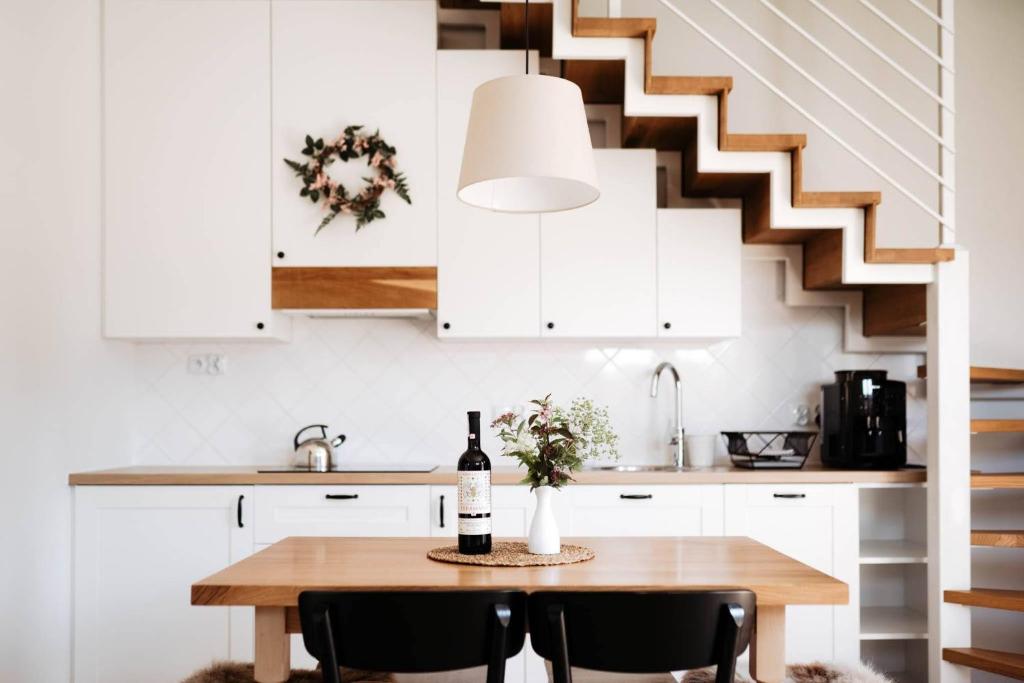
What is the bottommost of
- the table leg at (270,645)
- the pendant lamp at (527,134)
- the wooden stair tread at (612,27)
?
the table leg at (270,645)

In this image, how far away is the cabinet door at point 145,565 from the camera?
358 cm

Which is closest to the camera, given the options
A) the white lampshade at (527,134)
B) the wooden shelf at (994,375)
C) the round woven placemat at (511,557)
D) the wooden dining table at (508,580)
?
the wooden dining table at (508,580)

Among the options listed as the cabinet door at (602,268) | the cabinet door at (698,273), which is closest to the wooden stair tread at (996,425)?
the cabinet door at (698,273)

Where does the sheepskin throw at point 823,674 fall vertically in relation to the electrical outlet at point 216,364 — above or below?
below

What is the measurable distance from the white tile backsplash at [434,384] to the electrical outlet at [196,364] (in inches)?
1.0

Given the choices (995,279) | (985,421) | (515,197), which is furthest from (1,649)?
(995,279)

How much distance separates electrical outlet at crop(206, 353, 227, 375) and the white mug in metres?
2.02

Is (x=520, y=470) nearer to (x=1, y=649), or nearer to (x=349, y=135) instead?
(x=349, y=135)

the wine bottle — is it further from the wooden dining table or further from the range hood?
the range hood

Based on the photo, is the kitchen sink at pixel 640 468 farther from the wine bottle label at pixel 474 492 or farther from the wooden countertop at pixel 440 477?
the wine bottle label at pixel 474 492

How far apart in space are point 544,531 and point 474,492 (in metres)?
0.20

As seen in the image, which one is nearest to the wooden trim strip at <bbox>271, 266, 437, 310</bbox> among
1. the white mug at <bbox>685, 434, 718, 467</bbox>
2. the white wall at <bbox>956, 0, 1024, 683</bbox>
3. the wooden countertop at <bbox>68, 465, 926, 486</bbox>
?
the wooden countertop at <bbox>68, 465, 926, 486</bbox>

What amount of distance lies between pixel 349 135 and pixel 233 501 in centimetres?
149

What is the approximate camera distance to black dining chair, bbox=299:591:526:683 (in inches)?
65.8
